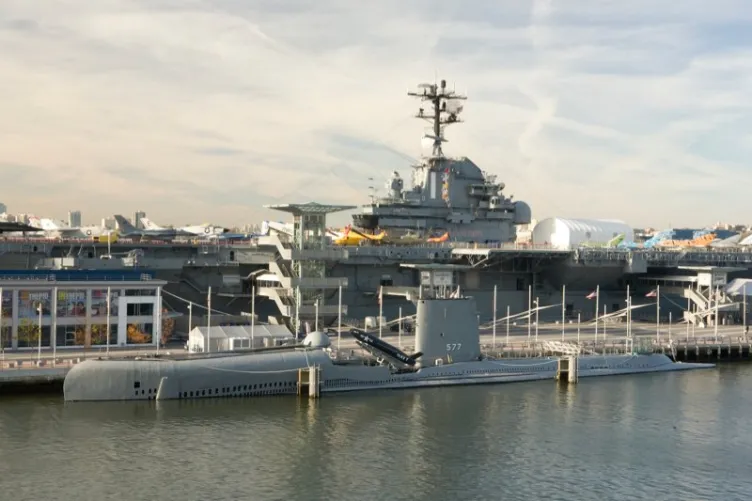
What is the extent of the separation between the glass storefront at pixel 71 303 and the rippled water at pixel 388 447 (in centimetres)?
743

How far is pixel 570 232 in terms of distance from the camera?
7388 cm

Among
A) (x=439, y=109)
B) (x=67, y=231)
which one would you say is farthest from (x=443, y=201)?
(x=67, y=231)

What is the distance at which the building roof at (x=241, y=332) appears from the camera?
3650cm

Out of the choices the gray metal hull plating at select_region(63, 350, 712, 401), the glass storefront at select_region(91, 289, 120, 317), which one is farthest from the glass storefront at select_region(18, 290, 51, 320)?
the gray metal hull plating at select_region(63, 350, 712, 401)

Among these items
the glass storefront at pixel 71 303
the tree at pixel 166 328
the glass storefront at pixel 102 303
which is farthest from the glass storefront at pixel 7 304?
the tree at pixel 166 328

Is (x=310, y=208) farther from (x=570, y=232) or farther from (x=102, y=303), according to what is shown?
(x=570, y=232)

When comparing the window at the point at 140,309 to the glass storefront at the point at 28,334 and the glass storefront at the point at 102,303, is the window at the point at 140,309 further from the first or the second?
the glass storefront at the point at 28,334

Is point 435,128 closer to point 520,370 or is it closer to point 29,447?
point 520,370

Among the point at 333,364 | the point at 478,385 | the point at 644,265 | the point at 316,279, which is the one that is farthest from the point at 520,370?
the point at 644,265

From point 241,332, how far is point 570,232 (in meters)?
43.3

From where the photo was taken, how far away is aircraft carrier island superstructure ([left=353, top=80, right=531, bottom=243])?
52062 mm

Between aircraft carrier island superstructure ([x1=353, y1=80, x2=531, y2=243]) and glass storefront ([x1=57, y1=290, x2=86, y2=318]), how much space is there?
19036mm

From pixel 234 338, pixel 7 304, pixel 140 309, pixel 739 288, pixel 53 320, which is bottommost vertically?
pixel 234 338

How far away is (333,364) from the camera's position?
33906mm
